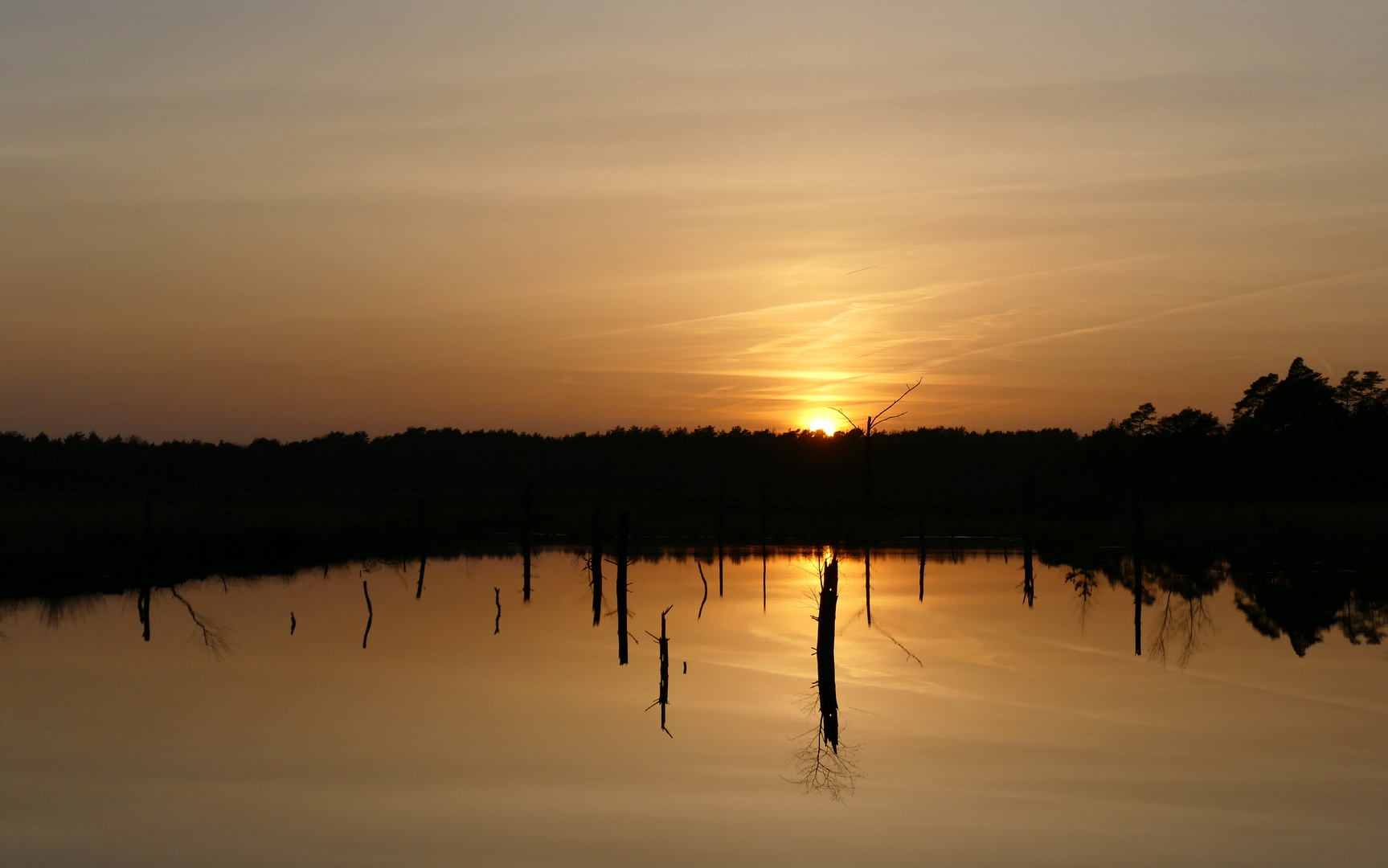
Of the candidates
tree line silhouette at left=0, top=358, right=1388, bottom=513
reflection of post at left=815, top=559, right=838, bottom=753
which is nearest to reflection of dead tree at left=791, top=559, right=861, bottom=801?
reflection of post at left=815, top=559, right=838, bottom=753

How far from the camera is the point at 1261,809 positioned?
12961 millimetres

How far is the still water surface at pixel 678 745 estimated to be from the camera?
38.9 feet

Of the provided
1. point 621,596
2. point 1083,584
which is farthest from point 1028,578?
point 621,596

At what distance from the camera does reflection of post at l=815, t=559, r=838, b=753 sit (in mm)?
17344

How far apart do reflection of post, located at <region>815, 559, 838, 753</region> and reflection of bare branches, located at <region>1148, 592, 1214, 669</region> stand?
811cm

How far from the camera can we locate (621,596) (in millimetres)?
24719

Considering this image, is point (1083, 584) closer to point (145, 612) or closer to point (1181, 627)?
point (1181, 627)

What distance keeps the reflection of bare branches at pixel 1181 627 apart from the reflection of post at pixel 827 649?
811 cm

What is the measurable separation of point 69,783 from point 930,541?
4835cm

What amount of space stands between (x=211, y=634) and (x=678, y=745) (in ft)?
45.6

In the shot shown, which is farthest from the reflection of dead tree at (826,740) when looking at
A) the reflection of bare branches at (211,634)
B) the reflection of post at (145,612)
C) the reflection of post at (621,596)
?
the reflection of post at (145,612)

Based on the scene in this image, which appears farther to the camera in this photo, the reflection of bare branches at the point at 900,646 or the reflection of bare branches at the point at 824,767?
the reflection of bare branches at the point at 900,646

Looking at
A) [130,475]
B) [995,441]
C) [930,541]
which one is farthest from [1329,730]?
[995,441]

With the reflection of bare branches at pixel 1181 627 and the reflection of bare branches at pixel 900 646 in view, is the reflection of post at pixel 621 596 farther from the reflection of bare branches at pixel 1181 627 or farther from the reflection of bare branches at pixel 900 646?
the reflection of bare branches at pixel 1181 627
